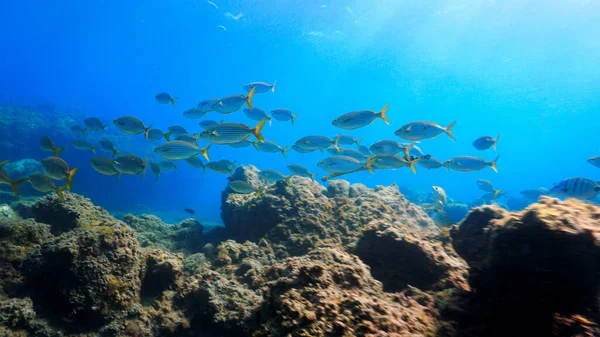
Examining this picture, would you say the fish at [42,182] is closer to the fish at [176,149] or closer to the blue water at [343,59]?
the fish at [176,149]

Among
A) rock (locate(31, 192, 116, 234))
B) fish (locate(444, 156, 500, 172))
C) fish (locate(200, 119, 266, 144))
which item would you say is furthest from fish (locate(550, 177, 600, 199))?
rock (locate(31, 192, 116, 234))

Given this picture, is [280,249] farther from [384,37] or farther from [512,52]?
[512,52]

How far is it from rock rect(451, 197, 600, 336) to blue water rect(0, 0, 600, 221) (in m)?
26.4

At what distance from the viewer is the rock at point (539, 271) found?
2.08 metres

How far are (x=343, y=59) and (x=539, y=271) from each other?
59.7 m

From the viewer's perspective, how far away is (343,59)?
5662 cm

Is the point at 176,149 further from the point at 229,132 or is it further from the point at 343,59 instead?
the point at 343,59

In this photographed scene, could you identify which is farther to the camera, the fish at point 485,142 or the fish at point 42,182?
the fish at point 485,142

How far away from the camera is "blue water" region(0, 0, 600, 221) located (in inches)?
1331

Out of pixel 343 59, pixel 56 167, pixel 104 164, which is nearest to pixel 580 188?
pixel 104 164

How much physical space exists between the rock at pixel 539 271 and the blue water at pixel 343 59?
26368 millimetres

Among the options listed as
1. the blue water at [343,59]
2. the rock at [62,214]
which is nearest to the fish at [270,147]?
the rock at [62,214]

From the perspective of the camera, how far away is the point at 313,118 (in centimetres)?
11888

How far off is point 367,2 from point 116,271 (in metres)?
39.3
